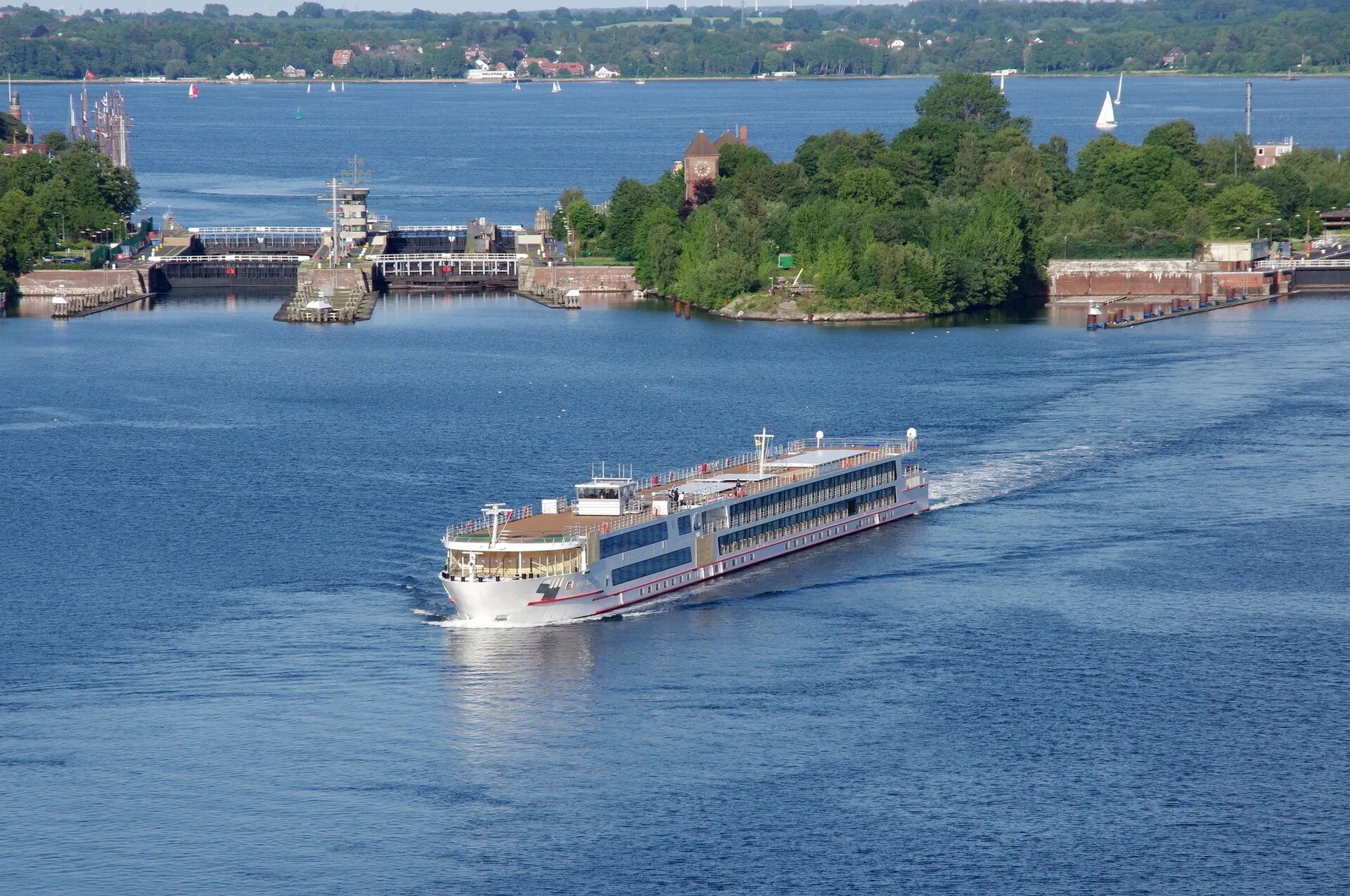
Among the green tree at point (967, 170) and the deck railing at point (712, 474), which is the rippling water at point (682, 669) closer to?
the deck railing at point (712, 474)

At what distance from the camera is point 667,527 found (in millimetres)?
45781

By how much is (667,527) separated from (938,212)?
180ft

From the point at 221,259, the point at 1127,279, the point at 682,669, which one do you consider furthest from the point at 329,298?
the point at 682,669

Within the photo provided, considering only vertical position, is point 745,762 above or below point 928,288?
below

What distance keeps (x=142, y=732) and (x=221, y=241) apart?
246ft

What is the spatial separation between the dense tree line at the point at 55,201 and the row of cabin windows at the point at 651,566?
59.4 meters

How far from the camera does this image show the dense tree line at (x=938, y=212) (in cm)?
9281

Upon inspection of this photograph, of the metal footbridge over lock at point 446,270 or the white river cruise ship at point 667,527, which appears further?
the metal footbridge over lock at point 446,270

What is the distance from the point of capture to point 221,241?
109 metres

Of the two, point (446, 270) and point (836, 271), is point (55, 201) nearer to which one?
point (446, 270)

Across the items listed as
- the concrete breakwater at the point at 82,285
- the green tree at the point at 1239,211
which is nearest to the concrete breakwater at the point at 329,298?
the concrete breakwater at the point at 82,285

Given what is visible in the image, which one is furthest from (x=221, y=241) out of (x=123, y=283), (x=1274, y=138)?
(x=1274, y=138)

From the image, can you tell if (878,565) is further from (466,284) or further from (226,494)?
(466,284)

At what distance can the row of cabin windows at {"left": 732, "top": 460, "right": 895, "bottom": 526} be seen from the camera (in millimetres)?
48094
